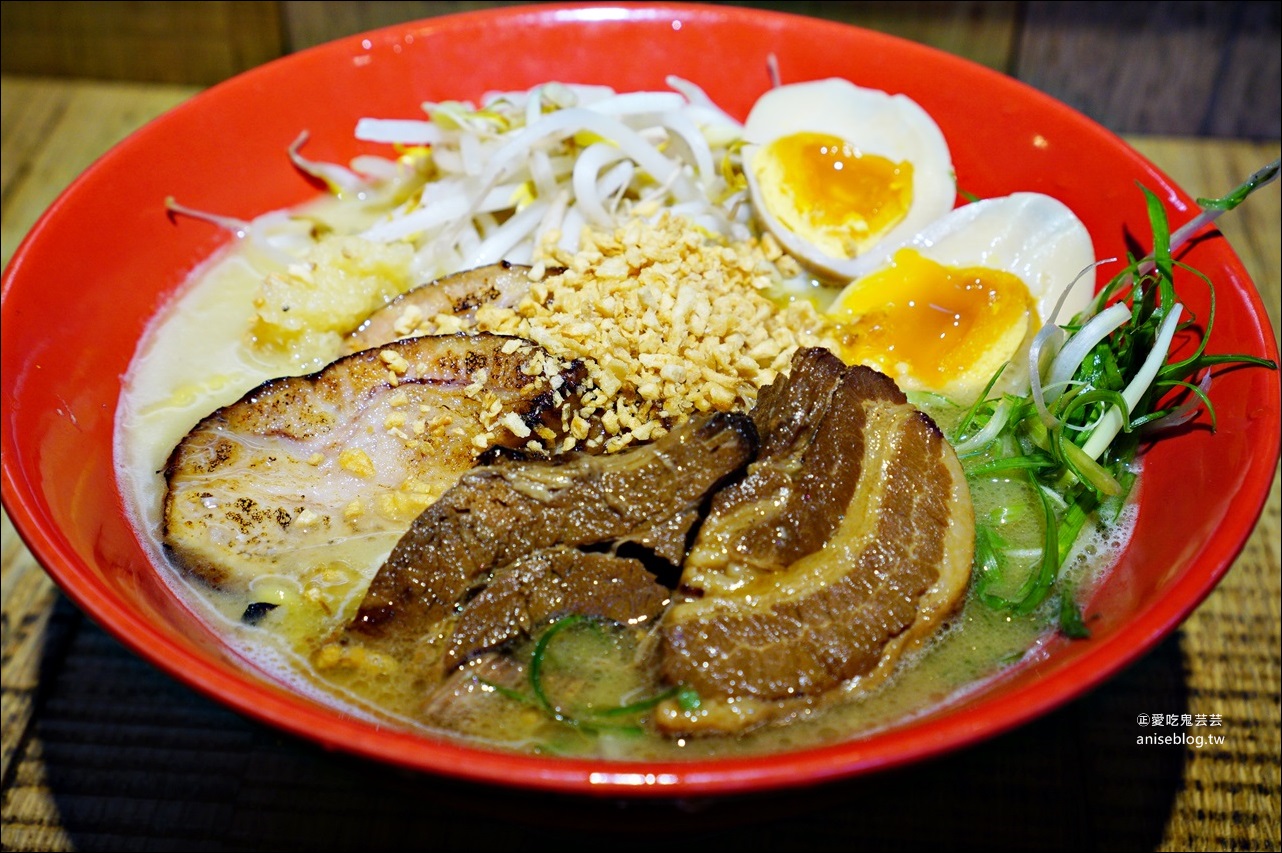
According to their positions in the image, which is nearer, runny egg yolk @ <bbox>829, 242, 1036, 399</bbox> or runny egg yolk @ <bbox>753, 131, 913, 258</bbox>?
runny egg yolk @ <bbox>829, 242, 1036, 399</bbox>

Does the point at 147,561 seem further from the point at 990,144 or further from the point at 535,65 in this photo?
the point at 990,144

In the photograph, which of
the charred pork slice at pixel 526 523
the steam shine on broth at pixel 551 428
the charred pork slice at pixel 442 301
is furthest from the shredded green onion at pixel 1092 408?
the charred pork slice at pixel 442 301

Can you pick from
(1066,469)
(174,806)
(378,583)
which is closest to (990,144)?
(1066,469)

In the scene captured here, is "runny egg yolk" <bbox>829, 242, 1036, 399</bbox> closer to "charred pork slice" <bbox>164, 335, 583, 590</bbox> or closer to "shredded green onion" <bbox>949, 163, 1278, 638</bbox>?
"shredded green onion" <bbox>949, 163, 1278, 638</bbox>

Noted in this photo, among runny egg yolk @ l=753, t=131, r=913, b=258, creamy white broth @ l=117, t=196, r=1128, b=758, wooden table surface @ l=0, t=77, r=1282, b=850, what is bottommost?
wooden table surface @ l=0, t=77, r=1282, b=850

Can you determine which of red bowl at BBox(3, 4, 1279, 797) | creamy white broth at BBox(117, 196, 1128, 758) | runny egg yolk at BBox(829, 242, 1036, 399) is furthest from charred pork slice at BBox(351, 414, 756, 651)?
runny egg yolk at BBox(829, 242, 1036, 399)

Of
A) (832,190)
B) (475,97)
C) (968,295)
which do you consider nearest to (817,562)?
(968,295)
